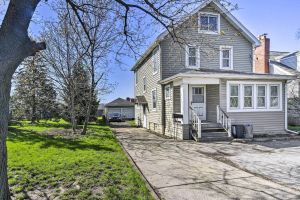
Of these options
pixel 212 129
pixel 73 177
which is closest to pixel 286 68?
pixel 212 129

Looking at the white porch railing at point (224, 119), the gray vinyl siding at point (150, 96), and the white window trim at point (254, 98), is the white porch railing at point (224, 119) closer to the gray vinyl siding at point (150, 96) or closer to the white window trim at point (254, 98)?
the white window trim at point (254, 98)

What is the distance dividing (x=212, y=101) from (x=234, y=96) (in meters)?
1.33

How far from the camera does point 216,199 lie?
4.42m

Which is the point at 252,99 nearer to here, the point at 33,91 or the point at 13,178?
the point at 13,178

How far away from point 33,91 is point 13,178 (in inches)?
734

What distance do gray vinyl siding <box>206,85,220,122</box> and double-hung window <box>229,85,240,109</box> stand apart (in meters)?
0.77

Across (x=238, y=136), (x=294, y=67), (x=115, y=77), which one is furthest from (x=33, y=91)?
(x=294, y=67)

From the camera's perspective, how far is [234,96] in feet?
45.0

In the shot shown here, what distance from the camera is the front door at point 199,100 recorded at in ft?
48.7

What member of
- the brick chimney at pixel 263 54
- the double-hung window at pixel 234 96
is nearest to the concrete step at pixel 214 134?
the double-hung window at pixel 234 96

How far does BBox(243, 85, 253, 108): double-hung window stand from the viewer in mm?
13852

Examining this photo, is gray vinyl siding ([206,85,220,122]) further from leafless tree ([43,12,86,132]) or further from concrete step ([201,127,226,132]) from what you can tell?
leafless tree ([43,12,86,132])

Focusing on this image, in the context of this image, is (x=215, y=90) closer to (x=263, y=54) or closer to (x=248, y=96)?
(x=248, y=96)

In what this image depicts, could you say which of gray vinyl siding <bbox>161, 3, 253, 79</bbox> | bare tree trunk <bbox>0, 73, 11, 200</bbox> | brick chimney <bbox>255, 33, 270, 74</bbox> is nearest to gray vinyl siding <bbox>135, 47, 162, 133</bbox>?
gray vinyl siding <bbox>161, 3, 253, 79</bbox>
